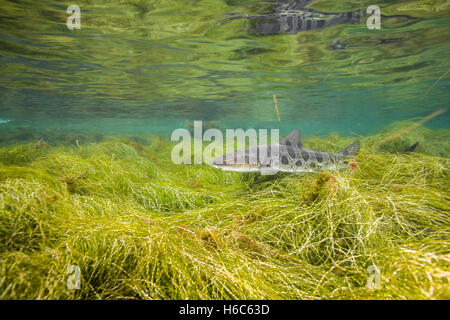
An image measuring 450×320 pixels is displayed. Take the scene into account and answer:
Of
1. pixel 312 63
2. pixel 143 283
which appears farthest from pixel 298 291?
pixel 312 63

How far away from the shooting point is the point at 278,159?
5.60 metres

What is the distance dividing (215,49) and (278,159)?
10410 millimetres

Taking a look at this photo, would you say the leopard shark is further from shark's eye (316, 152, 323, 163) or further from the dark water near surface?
the dark water near surface

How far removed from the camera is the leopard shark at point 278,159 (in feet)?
18.0

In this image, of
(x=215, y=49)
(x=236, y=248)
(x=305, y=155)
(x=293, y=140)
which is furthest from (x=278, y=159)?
(x=215, y=49)

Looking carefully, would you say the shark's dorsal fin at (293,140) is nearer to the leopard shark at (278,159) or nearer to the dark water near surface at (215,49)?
the leopard shark at (278,159)

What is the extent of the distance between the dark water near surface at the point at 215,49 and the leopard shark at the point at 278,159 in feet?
9.71

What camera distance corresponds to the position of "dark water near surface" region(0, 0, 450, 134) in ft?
29.6

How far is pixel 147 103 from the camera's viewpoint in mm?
29359

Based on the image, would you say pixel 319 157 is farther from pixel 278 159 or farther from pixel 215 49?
pixel 215 49

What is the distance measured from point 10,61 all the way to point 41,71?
1955 mm

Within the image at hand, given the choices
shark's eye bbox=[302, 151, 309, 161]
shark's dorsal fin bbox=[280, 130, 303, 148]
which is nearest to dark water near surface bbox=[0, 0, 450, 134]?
shark's eye bbox=[302, 151, 309, 161]

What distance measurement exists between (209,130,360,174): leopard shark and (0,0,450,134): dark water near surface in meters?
2.96

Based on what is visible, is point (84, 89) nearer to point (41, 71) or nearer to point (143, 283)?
point (41, 71)
